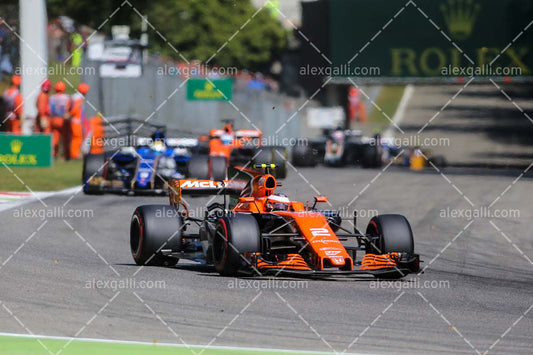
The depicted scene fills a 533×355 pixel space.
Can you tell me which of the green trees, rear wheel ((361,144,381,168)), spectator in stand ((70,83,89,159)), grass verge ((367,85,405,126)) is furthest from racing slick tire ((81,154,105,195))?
grass verge ((367,85,405,126))

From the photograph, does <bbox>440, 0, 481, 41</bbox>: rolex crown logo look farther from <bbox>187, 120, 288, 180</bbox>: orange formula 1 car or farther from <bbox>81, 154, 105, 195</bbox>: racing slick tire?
<bbox>81, 154, 105, 195</bbox>: racing slick tire

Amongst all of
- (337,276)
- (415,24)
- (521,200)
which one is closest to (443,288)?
(337,276)

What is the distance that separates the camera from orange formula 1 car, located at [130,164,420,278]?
10.4 meters

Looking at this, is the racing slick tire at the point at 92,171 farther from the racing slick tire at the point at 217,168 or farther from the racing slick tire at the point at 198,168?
the racing slick tire at the point at 217,168

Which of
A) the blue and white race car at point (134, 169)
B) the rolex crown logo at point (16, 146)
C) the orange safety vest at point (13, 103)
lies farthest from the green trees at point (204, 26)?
the blue and white race car at point (134, 169)

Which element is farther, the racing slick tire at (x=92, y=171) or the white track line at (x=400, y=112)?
the white track line at (x=400, y=112)

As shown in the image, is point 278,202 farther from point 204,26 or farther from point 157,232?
point 204,26

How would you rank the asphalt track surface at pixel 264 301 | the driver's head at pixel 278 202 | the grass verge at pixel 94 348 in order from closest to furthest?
1. the grass verge at pixel 94 348
2. the asphalt track surface at pixel 264 301
3. the driver's head at pixel 278 202

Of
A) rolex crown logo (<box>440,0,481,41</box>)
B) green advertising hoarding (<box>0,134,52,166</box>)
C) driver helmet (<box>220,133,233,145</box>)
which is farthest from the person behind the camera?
rolex crown logo (<box>440,0,481,41</box>)

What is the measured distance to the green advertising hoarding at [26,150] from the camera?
77.0ft

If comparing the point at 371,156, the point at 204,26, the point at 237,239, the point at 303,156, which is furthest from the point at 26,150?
the point at 204,26

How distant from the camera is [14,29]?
105 ft

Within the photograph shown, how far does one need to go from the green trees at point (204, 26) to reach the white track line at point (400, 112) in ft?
31.7

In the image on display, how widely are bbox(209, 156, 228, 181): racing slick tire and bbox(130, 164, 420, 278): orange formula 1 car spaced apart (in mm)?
8510
